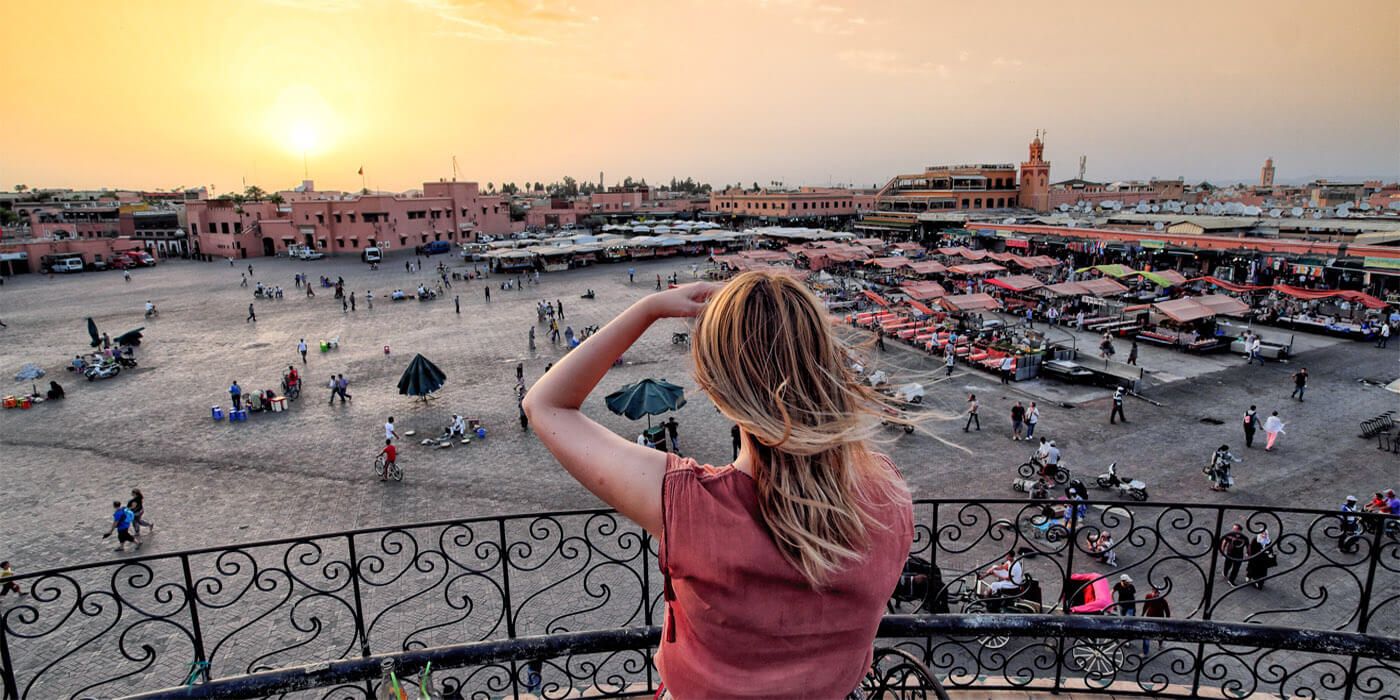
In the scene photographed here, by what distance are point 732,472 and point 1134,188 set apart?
102224mm

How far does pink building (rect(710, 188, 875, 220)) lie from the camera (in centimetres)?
7775

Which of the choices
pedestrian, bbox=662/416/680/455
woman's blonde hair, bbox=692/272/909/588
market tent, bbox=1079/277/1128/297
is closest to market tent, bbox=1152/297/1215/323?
market tent, bbox=1079/277/1128/297

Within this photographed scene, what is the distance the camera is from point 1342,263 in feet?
95.0

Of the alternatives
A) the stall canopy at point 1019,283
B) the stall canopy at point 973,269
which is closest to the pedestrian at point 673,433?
the stall canopy at point 1019,283

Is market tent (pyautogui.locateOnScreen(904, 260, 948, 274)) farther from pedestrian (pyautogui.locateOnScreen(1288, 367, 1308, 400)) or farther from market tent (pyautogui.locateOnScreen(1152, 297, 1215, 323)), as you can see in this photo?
pedestrian (pyautogui.locateOnScreen(1288, 367, 1308, 400))

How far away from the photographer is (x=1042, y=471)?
40.0ft

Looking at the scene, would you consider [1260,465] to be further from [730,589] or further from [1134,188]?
[1134,188]

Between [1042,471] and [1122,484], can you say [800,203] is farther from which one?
[1122,484]

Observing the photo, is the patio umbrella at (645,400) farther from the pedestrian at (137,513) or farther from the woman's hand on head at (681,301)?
the woman's hand on head at (681,301)

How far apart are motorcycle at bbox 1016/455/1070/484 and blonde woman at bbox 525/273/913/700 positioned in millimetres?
12201

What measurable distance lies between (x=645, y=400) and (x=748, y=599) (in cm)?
1245

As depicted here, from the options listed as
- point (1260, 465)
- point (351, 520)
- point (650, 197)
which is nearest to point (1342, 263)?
point (1260, 465)

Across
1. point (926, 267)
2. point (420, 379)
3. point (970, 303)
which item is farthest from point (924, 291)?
point (420, 379)

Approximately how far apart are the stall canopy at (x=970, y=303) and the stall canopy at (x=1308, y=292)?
38.2 feet
